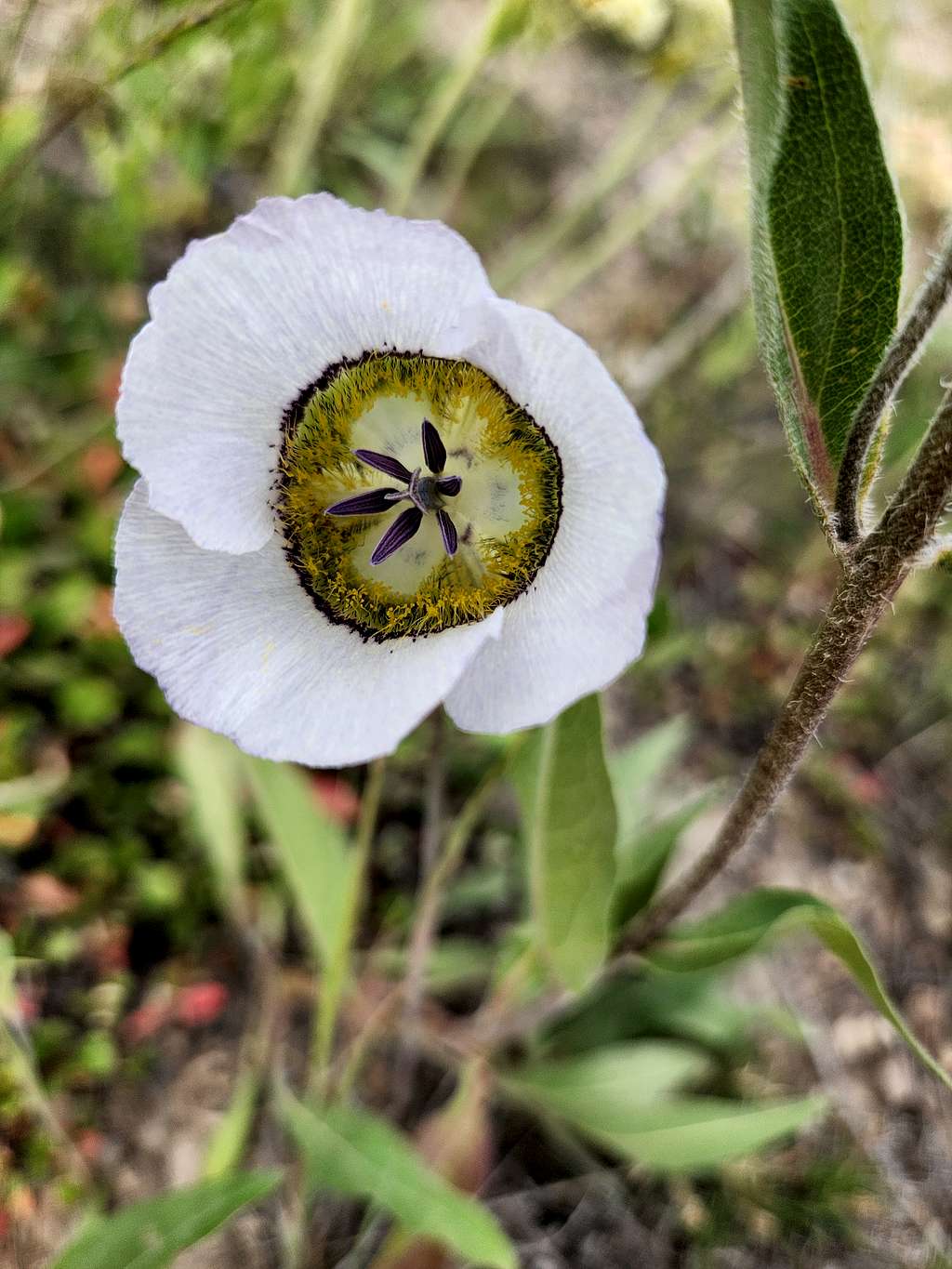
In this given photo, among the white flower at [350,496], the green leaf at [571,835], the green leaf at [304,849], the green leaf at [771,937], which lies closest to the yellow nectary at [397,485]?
the white flower at [350,496]

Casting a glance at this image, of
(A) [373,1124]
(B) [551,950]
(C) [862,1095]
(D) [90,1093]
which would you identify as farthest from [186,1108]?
(C) [862,1095]

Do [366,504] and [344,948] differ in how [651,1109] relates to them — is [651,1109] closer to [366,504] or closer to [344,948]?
[344,948]

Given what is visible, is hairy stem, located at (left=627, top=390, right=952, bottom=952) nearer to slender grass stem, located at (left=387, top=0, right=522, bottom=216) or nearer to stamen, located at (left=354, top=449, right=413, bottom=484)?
stamen, located at (left=354, top=449, right=413, bottom=484)

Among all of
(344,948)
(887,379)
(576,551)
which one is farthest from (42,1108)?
(887,379)

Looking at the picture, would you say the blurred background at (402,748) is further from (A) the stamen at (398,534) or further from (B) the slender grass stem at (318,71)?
(A) the stamen at (398,534)

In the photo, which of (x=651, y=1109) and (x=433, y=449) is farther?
(x=651, y=1109)

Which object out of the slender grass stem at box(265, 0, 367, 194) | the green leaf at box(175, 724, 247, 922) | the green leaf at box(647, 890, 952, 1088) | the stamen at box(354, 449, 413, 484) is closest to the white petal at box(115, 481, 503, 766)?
the stamen at box(354, 449, 413, 484)

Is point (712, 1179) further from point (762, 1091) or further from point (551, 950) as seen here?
point (551, 950)
